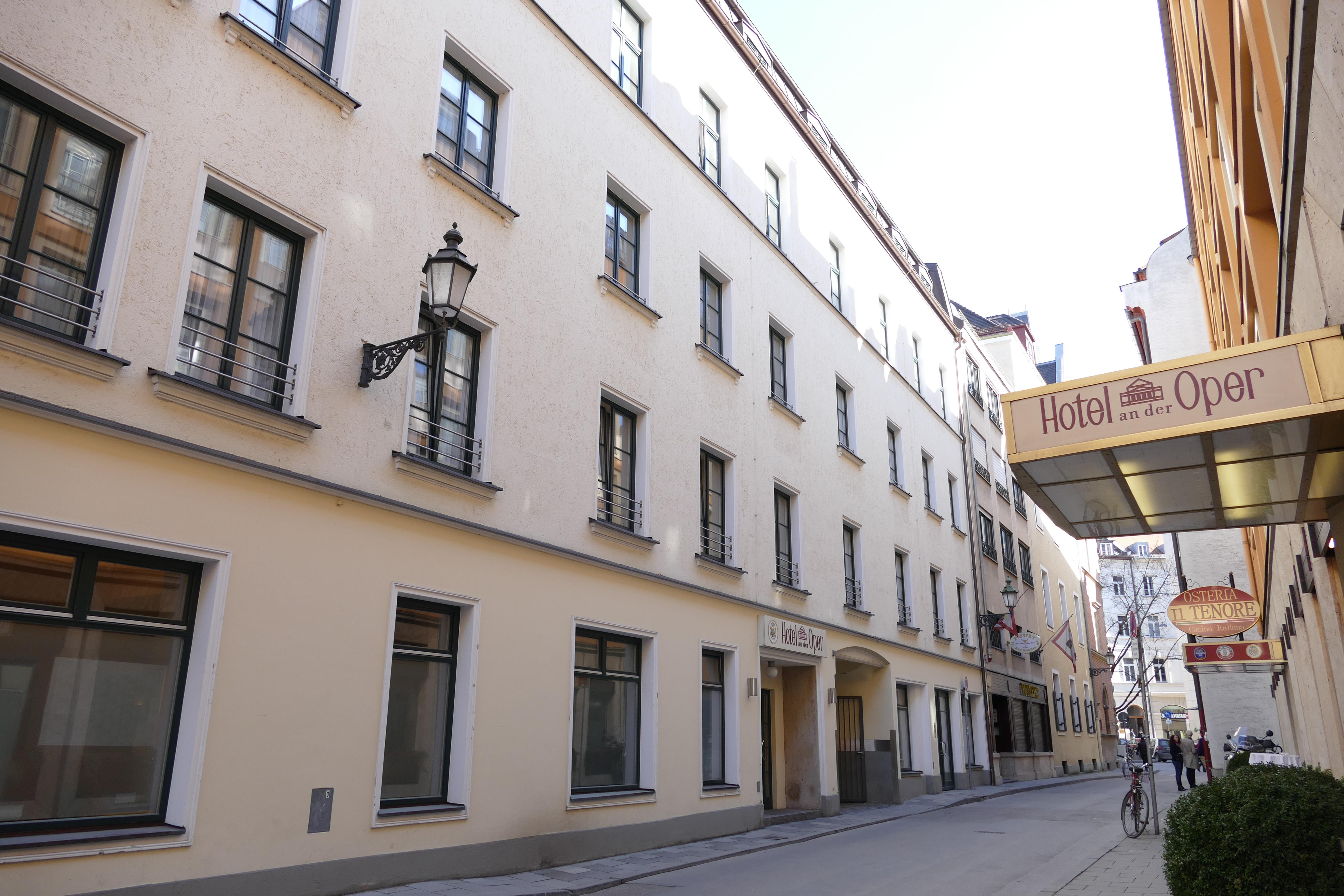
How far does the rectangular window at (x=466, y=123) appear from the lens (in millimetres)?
11617

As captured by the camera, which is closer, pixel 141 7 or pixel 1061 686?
pixel 141 7

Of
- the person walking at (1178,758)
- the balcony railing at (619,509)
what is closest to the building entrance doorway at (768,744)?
the balcony railing at (619,509)

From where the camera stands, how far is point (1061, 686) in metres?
39.9

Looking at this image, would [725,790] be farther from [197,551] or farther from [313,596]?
[197,551]

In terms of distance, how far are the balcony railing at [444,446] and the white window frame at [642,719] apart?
251 centimetres

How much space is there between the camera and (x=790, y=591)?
1783 centimetres

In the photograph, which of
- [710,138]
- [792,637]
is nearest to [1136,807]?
[792,637]

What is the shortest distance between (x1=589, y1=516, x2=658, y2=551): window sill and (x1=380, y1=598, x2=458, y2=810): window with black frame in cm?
274

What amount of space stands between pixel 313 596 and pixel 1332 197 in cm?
828

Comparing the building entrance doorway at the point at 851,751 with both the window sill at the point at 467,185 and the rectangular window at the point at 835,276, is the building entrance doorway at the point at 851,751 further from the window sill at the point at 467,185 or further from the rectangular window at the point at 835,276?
the window sill at the point at 467,185

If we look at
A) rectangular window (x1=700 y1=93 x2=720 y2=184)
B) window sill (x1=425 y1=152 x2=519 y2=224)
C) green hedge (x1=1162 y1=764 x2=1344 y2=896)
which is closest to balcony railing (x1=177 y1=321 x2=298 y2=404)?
window sill (x1=425 y1=152 x2=519 y2=224)

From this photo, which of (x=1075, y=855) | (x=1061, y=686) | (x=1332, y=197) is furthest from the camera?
(x=1061, y=686)

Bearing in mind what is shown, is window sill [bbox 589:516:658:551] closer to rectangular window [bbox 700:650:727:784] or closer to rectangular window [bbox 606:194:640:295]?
rectangular window [bbox 700:650:727:784]

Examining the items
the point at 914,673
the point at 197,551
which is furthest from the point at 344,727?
the point at 914,673
